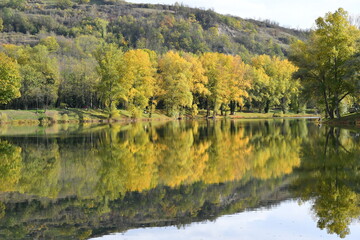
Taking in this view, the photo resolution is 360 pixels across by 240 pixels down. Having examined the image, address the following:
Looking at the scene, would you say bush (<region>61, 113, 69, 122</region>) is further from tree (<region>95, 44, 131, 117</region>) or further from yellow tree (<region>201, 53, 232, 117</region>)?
yellow tree (<region>201, 53, 232, 117</region>)

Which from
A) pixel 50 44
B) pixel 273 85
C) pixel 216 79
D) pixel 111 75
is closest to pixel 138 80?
pixel 111 75

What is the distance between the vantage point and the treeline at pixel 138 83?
258 ft

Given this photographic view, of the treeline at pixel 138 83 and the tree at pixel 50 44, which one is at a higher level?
the tree at pixel 50 44

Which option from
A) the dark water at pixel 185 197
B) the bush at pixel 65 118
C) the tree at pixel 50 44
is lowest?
the bush at pixel 65 118

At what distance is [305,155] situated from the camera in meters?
22.3

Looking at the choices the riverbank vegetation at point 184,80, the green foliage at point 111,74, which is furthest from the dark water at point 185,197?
the green foliage at point 111,74

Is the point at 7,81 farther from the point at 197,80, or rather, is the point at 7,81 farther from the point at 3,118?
the point at 197,80

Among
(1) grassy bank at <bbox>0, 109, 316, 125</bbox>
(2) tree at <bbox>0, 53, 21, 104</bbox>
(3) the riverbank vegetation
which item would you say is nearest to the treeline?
(2) tree at <bbox>0, 53, 21, 104</bbox>

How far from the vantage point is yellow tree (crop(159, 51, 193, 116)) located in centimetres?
8344

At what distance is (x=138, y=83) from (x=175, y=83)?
293 inches

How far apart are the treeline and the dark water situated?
5591 cm

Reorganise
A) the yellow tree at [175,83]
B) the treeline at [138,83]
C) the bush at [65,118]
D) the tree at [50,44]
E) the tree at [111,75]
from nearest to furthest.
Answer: the bush at [65,118] < the tree at [111,75] < the treeline at [138,83] < the yellow tree at [175,83] < the tree at [50,44]

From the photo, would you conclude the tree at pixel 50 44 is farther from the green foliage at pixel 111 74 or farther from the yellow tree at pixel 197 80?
the green foliage at pixel 111 74

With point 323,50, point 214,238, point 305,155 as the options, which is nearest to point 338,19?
point 323,50
